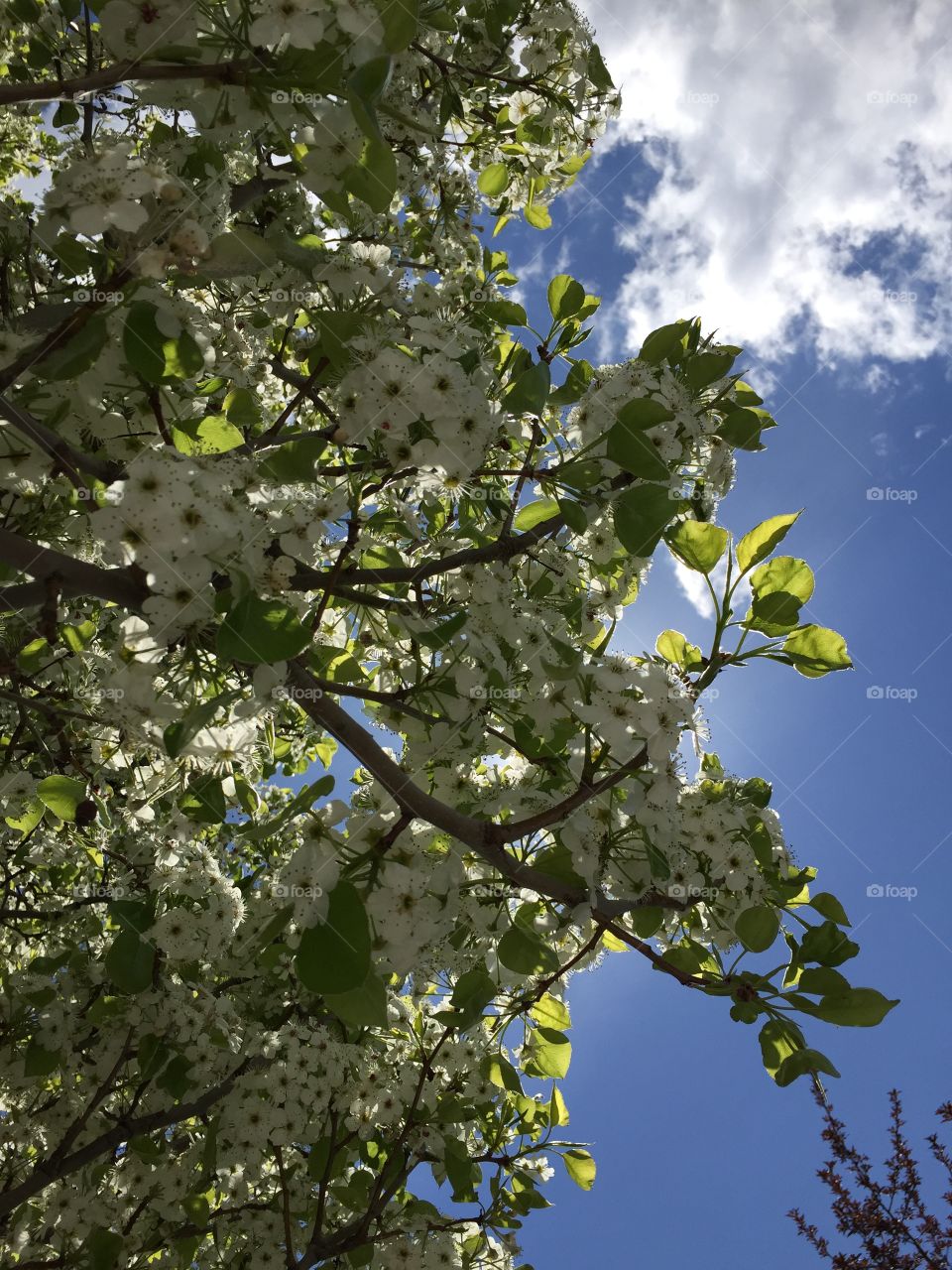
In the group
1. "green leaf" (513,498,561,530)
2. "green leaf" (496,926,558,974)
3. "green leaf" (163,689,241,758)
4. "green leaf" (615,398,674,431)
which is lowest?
"green leaf" (163,689,241,758)

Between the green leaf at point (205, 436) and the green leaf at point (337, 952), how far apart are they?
49.1 inches

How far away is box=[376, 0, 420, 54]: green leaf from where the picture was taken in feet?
5.91

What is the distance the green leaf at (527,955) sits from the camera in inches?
79.9

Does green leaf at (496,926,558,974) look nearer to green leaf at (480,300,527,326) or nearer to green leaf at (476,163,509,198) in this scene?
green leaf at (480,300,527,326)

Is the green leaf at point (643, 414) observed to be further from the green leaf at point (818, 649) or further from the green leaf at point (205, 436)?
the green leaf at point (205, 436)

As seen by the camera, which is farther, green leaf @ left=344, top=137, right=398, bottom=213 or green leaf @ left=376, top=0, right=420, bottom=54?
green leaf @ left=344, top=137, right=398, bottom=213

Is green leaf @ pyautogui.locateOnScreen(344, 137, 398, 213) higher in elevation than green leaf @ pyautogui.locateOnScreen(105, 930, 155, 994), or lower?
higher

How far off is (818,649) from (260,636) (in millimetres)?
1366

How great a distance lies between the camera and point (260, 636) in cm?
158

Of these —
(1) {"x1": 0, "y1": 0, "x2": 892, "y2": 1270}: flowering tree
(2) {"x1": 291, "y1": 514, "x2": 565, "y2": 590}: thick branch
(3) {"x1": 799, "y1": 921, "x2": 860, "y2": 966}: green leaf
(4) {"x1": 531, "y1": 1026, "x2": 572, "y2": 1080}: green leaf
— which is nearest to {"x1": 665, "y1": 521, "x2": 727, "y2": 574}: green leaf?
(1) {"x1": 0, "y1": 0, "x2": 892, "y2": 1270}: flowering tree

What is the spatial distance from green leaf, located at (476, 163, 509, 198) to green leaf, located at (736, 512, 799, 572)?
2.76m

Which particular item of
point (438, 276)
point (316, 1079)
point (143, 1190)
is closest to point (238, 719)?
point (316, 1079)

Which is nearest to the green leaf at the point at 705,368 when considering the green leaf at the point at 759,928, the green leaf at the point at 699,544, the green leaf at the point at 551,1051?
the green leaf at the point at 699,544

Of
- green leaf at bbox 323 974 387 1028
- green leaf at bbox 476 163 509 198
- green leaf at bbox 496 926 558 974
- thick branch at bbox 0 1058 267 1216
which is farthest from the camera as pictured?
green leaf at bbox 476 163 509 198
